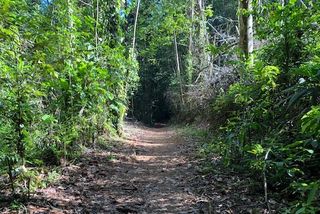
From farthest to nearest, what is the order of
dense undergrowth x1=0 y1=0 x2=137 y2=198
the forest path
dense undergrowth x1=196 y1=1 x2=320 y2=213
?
the forest path, dense undergrowth x1=0 y1=0 x2=137 y2=198, dense undergrowth x1=196 y1=1 x2=320 y2=213

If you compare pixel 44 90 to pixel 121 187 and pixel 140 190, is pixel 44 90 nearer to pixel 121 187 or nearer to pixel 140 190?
pixel 121 187

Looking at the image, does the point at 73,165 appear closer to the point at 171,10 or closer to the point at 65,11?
the point at 65,11

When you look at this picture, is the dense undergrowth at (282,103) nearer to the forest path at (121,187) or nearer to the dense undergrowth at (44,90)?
the forest path at (121,187)

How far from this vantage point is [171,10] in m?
22.4

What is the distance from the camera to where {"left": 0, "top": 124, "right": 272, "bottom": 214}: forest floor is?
4.35m

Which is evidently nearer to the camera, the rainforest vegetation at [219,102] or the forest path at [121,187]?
the rainforest vegetation at [219,102]

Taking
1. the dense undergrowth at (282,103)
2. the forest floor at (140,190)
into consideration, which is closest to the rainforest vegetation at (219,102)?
the dense undergrowth at (282,103)

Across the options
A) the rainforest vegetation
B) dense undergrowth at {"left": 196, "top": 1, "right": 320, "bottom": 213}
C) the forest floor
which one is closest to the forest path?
the forest floor

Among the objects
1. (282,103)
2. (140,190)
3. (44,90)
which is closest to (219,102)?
(282,103)

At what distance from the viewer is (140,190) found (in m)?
5.40

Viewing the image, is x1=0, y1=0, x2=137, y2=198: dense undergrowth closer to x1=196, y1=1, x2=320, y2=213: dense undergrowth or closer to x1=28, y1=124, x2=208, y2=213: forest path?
x1=28, y1=124, x2=208, y2=213: forest path

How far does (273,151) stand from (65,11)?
5159 mm

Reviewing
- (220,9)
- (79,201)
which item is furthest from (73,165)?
(220,9)

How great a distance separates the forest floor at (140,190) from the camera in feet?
14.3
